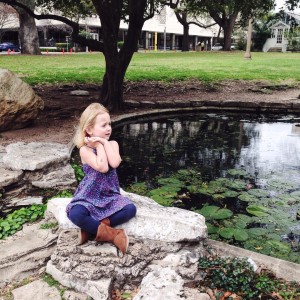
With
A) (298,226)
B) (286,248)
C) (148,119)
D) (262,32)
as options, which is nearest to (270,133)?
(148,119)

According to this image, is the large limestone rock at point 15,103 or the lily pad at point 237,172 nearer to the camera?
the lily pad at point 237,172

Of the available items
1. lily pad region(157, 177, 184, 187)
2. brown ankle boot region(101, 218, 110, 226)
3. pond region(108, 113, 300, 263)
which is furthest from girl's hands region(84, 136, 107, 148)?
lily pad region(157, 177, 184, 187)

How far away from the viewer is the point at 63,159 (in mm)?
5148

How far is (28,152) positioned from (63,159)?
493 millimetres

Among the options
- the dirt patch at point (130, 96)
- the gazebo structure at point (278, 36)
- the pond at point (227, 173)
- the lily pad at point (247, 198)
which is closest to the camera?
the pond at point (227, 173)

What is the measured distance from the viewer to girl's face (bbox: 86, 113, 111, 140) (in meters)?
3.15

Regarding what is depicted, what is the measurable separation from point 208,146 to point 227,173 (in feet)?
5.27

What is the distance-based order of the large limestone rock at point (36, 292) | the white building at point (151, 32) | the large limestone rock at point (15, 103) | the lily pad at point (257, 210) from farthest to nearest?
the white building at point (151, 32)
the large limestone rock at point (15, 103)
the lily pad at point (257, 210)
the large limestone rock at point (36, 292)

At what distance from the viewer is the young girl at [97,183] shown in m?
3.07

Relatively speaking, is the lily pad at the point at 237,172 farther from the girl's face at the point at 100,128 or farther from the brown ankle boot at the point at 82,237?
the brown ankle boot at the point at 82,237

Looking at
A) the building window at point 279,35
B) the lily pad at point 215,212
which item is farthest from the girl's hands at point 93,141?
the building window at point 279,35

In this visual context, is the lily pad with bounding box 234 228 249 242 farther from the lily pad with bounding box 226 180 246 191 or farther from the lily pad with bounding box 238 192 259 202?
the lily pad with bounding box 226 180 246 191

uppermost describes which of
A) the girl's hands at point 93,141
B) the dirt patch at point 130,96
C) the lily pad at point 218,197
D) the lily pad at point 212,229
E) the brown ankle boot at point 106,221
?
the girl's hands at point 93,141

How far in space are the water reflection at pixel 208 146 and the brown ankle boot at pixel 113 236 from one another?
9.02ft
